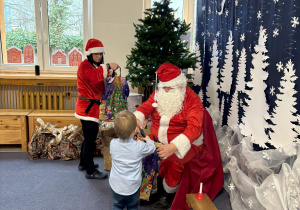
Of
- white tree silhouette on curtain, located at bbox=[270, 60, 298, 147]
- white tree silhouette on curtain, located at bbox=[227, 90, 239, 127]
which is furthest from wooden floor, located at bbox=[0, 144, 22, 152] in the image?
white tree silhouette on curtain, located at bbox=[270, 60, 298, 147]

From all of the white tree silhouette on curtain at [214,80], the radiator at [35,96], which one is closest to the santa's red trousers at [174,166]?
the white tree silhouette on curtain at [214,80]

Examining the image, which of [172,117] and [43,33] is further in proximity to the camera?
[43,33]

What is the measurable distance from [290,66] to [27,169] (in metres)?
2.77

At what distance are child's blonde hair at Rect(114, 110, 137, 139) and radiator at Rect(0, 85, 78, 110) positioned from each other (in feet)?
7.99

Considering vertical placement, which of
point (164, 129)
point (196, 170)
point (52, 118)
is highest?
point (164, 129)

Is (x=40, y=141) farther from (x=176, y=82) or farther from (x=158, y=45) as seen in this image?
(x=176, y=82)

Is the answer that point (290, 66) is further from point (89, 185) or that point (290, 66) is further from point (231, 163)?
point (89, 185)

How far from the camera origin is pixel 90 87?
2.59 m

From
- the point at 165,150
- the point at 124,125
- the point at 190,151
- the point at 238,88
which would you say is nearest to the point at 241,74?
the point at 238,88

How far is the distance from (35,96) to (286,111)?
331cm

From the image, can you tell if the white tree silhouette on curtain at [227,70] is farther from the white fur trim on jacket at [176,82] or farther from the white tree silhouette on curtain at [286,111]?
the white tree silhouette on curtain at [286,111]

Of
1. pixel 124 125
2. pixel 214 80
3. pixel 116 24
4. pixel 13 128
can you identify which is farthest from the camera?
pixel 116 24

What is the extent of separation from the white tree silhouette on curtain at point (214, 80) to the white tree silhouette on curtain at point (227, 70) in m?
0.15

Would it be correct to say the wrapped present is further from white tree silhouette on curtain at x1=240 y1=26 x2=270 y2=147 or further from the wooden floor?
white tree silhouette on curtain at x1=240 y1=26 x2=270 y2=147
